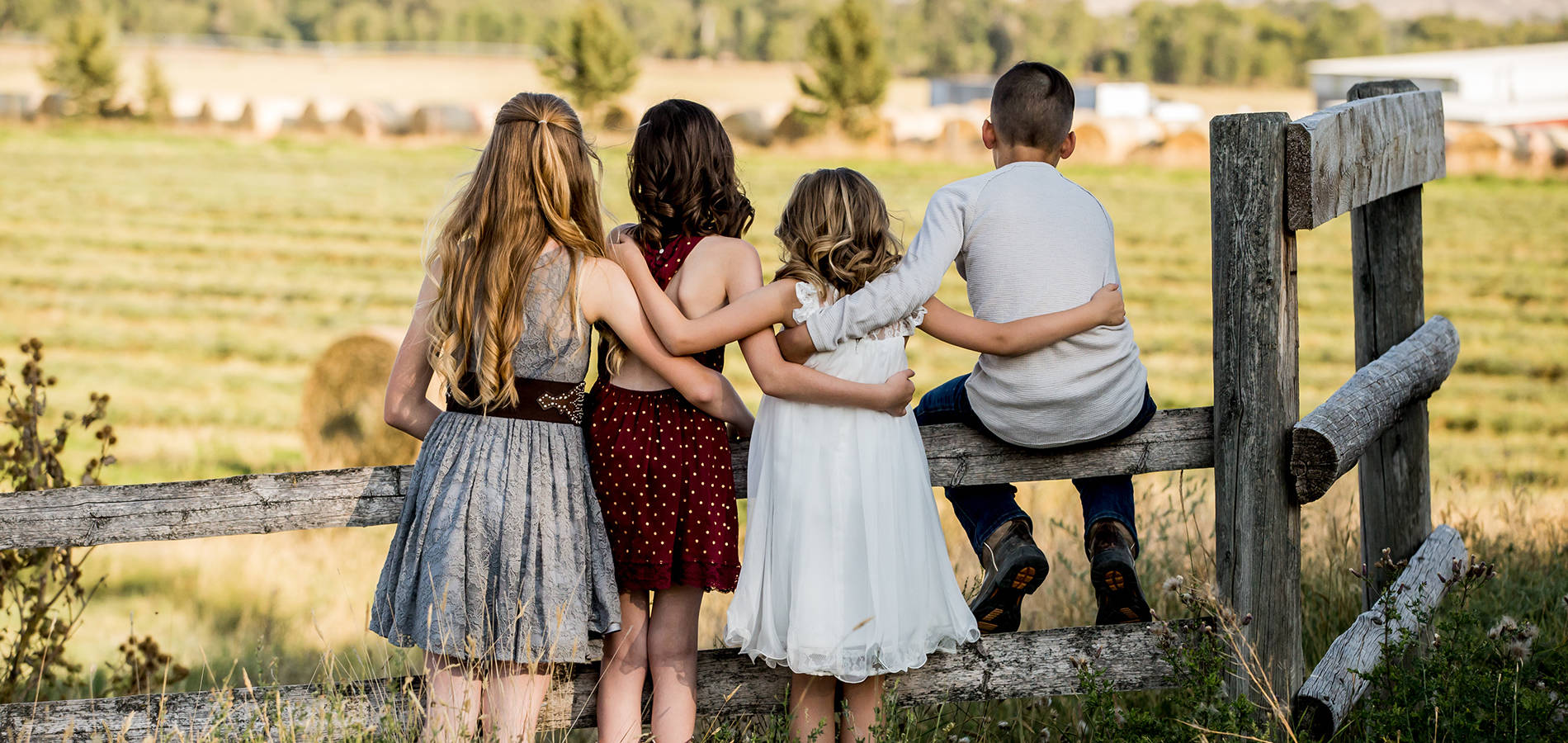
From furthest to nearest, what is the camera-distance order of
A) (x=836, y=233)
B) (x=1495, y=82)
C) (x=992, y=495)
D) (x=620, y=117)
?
(x=1495, y=82) → (x=620, y=117) → (x=992, y=495) → (x=836, y=233)

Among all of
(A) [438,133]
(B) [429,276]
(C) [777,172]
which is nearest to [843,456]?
(B) [429,276]

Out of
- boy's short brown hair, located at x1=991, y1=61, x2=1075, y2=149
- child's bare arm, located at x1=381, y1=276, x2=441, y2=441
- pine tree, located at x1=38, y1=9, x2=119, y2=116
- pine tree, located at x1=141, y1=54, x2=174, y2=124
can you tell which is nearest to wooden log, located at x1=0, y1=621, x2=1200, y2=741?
child's bare arm, located at x1=381, y1=276, x2=441, y2=441

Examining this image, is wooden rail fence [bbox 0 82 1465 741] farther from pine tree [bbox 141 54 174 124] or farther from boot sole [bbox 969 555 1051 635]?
pine tree [bbox 141 54 174 124]

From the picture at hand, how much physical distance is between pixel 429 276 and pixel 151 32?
97297 mm

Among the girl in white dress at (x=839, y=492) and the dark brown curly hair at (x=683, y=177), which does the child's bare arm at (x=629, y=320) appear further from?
the dark brown curly hair at (x=683, y=177)

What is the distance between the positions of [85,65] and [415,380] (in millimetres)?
47202

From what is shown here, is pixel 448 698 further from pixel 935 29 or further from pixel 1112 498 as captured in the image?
pixel 935 29

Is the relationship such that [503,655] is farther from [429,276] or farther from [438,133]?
[438,133]

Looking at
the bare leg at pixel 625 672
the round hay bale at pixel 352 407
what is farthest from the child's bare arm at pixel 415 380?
the round hay bale at pixel 352 407

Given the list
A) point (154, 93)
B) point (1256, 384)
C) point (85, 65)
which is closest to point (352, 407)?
point (1256, 384)

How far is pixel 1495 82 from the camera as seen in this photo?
54.2m

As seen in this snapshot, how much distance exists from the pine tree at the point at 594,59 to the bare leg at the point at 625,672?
44840mm

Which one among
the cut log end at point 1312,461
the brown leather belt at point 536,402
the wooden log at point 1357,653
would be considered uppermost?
the brown leather belt at point 536,402

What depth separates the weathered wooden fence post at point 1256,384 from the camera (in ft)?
9.88
